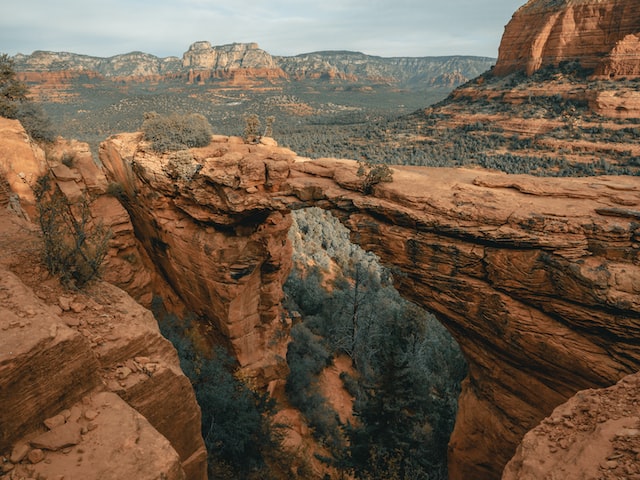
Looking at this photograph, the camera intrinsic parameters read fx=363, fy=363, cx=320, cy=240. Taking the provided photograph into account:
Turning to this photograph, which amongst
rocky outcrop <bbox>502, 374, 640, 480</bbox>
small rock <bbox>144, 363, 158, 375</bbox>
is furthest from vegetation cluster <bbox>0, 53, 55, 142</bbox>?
rocky outcrop <bbox>502, 374, 640, 480</bbox>

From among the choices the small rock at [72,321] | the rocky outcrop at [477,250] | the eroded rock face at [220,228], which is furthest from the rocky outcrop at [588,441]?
the eroded rock face at [220,228]

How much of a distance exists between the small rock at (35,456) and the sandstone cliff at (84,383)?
0.03ft

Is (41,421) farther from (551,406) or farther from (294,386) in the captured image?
(294,386)

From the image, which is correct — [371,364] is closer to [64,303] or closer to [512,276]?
[512,276]

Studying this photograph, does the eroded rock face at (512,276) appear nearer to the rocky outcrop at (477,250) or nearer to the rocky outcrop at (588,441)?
the rocky outcrop at (477,250)

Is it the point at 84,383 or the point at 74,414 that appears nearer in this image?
the point at 74,414

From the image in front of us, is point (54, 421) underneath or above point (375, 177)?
underneath

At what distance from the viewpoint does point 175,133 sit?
12320 millimetres

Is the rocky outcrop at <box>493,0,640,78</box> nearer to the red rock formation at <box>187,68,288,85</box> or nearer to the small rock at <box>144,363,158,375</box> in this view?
the small rock at <box>144,363,158,375</box>

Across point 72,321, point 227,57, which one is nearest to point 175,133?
point 72,321

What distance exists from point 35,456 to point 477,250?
7463 mm

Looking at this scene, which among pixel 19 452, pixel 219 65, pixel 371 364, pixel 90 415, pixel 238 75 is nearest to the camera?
pixel 19 452

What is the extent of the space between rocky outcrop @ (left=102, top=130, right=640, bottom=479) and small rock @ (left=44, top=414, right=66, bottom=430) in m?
6.51

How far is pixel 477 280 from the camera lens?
7598 mm
